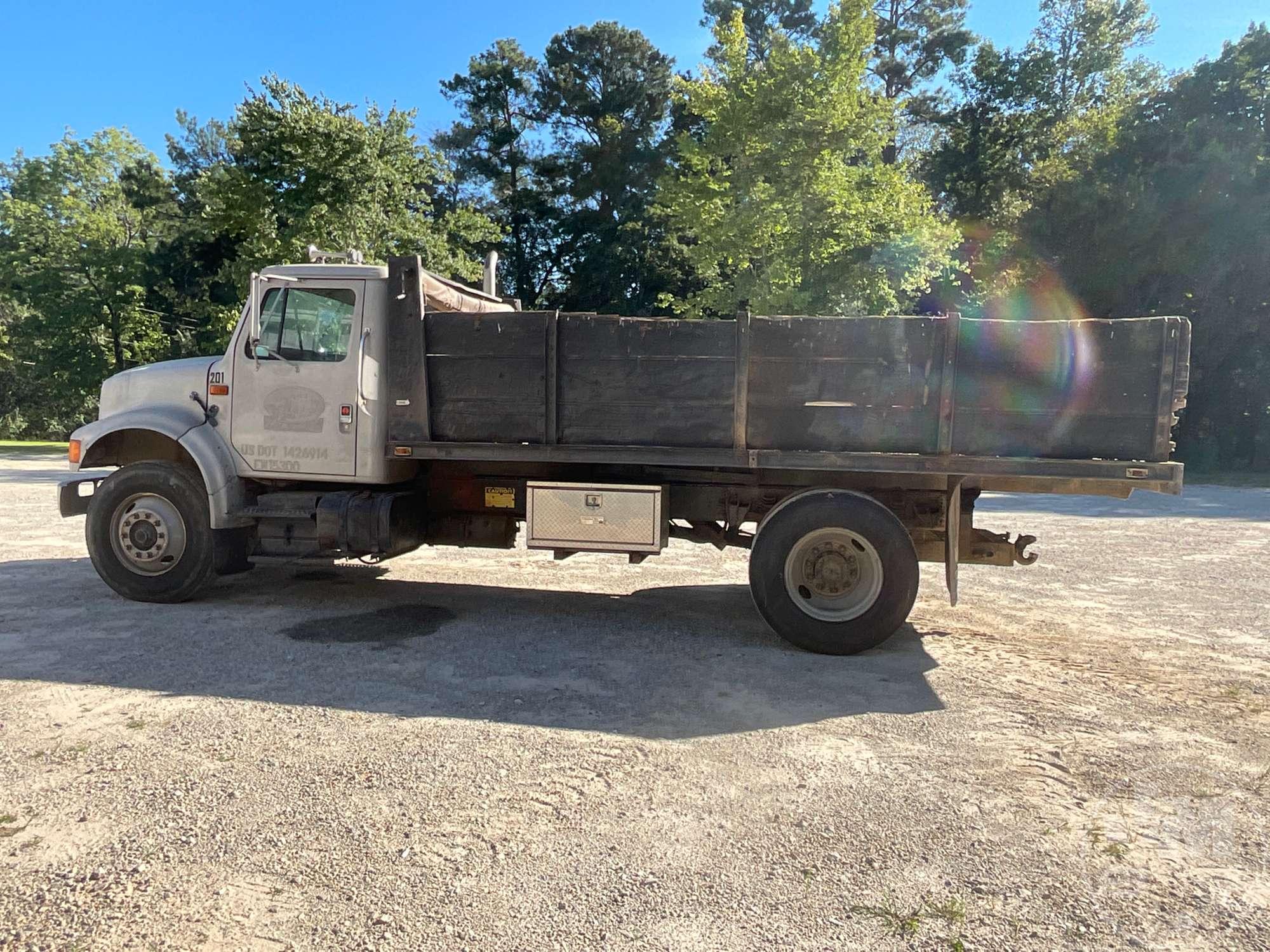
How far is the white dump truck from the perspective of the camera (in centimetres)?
527

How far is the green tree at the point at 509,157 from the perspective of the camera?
38.9 m

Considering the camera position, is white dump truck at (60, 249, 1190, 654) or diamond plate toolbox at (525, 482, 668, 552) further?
diamond plate toolbox at (525, 482, 668, 552)

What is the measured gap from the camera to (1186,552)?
10.1 meters

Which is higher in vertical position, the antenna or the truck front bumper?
the antenna

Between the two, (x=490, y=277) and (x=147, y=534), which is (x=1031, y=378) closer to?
(x=490, y=277)

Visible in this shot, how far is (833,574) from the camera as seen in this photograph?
577cm

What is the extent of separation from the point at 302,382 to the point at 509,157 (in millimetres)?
36378

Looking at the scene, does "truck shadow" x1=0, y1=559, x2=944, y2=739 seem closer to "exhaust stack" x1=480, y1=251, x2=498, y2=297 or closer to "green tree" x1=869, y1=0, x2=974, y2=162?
"exhaust stack" x1=480, y1=251, x2=498, y2=297

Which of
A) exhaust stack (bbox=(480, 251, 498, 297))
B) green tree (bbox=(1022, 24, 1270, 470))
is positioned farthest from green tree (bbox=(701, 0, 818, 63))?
exhaust stack (bbox=(480, 251, 498, 297))

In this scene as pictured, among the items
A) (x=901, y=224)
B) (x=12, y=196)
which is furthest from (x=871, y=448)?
(x=12, y=196)

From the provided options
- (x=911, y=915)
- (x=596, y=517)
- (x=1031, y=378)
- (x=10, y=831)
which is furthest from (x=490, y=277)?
(x=911, y=915)

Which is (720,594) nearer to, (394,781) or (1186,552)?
(394,781)

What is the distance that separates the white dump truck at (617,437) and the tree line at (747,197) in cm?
1458

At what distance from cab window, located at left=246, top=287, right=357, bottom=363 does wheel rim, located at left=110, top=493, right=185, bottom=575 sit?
149cm
